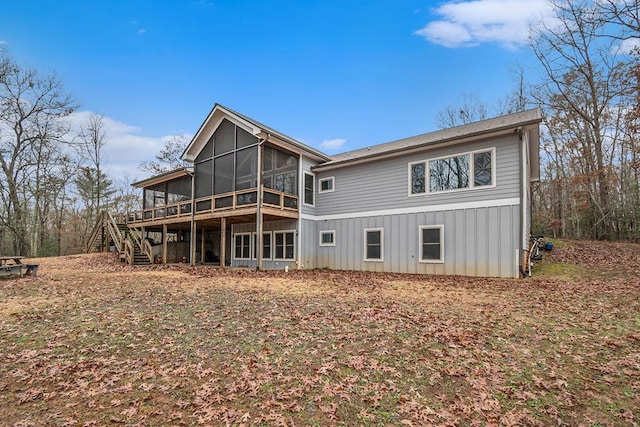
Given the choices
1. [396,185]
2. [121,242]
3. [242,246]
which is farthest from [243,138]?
[121,242]

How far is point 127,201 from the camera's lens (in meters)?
33.2

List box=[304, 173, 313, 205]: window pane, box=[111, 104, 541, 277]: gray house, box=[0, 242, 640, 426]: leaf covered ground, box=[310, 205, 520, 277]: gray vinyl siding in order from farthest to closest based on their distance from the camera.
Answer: box=[304, 173, 313, 205]: window pane < box=[111, 104, 541, 277]: gray house < box=[310, 205, 520, 277]: gray vinyl siding < box=[0, 242, 640, 426]: leaf covered ground

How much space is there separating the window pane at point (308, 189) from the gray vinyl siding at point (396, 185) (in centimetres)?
35

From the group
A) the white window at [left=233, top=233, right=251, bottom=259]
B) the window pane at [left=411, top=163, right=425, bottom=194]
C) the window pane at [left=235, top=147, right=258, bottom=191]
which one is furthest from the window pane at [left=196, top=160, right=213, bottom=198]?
the window pane at [left=411, top=163, right=425, bottom=194]

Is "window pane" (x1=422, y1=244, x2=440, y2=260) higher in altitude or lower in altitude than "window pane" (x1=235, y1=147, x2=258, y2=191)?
lower

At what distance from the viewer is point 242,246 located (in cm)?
1794

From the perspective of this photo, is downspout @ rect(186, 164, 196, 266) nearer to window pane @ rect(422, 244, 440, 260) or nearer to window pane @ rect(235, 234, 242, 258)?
window pane @ rect(235, 234, 242, 258)

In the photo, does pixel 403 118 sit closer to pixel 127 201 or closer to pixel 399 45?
pixel 399 45

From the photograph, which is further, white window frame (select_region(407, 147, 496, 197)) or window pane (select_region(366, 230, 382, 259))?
window pane (select_region(366, 230, 382, 259))

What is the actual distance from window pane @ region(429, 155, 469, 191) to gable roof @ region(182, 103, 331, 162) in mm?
5954

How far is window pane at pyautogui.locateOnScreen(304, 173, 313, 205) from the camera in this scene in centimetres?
1578

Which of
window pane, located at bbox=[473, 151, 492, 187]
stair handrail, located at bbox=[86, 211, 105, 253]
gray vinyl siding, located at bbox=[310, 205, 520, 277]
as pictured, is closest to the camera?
gray vinyl siding, located at bbox=[310, 205, 520, 277]

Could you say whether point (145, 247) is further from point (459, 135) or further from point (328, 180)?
point (459, 135)

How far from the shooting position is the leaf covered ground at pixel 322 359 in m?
3.12
